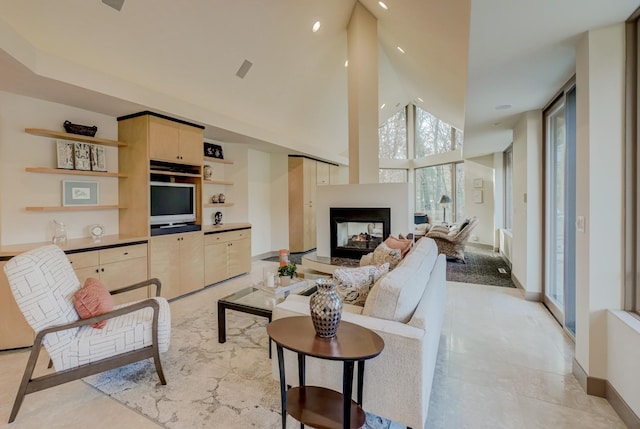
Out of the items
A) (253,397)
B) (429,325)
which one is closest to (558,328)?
(429,325)

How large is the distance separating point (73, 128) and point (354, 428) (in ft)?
12.8

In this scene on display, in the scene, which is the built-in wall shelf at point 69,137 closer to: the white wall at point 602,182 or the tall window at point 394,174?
the white wall at point 602,182

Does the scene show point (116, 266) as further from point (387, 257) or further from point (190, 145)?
point (387, 257)

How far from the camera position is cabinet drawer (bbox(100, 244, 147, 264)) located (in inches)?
127

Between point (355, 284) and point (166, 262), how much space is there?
111 inches

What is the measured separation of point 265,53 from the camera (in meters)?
4.31

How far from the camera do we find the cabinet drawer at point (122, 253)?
127 inches

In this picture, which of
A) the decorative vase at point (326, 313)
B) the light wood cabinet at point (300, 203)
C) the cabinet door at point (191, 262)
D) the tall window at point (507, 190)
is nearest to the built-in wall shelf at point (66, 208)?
the cabinet door at point (191, 262)

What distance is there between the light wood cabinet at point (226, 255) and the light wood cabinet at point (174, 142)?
120 cm

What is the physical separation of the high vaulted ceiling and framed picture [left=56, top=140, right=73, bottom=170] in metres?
0.45

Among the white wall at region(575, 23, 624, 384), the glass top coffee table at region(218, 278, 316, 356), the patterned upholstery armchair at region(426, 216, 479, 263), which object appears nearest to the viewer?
the white wall at region(575, 23, 624, 384)

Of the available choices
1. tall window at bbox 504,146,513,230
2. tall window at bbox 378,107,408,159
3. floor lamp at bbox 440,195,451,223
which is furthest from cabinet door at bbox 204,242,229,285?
tall window at bbox 378,107,408,159

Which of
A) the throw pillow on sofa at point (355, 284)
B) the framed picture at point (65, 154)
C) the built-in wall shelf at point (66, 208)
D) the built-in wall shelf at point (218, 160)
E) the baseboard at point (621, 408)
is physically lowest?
the baseboard at point (621, 408)

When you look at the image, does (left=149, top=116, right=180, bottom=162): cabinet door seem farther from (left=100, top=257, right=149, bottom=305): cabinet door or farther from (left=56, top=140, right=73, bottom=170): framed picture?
(left=100, top=257, right=149, bottom=305): cabinet door
